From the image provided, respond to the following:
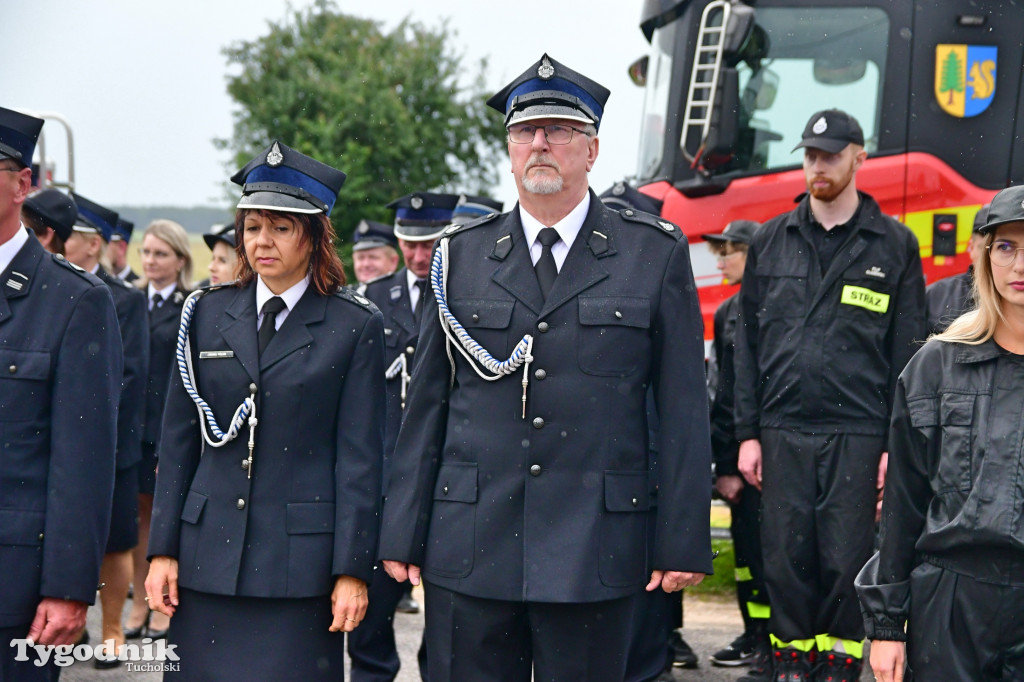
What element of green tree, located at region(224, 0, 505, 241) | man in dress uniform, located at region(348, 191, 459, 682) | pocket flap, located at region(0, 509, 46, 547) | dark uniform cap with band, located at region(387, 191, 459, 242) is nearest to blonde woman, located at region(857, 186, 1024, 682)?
pocket flap, located at region(0, 509, 46, 547)

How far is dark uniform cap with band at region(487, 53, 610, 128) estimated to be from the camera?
144 inches

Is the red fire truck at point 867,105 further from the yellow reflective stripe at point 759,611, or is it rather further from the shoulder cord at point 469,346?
the shoulder cord at point 469,346

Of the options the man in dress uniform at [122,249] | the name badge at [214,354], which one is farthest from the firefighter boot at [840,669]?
the man in dress uniform at [122,249]

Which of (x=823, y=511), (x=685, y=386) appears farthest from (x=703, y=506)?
(x=823, y=511)

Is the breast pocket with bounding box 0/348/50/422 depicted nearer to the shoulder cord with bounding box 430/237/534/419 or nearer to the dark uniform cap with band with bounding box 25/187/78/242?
→ the shoulder cord with bounding box 430/237/534/419

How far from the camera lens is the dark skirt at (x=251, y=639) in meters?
3.78

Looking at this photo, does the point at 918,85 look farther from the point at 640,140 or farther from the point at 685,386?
the point at 685,386

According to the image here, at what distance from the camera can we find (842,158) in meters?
5.40

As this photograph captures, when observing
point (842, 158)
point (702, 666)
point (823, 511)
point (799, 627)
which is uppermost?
point (842, 158)

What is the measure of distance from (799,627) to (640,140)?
13.6ft

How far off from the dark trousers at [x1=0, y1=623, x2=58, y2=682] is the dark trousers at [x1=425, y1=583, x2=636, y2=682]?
117cm

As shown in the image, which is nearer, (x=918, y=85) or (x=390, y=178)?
(x=918, y=85)

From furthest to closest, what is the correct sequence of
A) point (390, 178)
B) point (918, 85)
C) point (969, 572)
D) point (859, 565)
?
point (390, 178) → point (918, 85) → point (859, 565) → point (969, 572)

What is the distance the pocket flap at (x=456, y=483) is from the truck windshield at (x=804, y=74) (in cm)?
460
